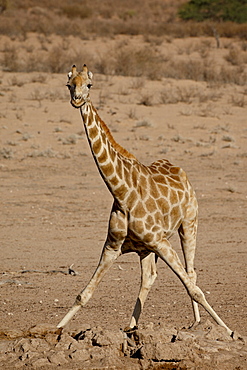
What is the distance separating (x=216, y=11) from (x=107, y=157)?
4485cm

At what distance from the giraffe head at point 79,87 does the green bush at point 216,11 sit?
4320 cm

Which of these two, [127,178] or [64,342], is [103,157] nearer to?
[127,178]

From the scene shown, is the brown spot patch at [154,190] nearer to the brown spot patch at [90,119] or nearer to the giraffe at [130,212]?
the giraffe at [130,212]

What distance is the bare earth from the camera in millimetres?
5402

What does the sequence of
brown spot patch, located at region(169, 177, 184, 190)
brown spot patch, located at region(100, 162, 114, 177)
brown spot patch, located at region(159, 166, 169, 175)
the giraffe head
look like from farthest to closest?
brown spot patch, located at region(159, 166, 169, 175) < brown spot patch, located at region(169, 177, 184, 190) < brown spot patch, located at region(100, 162, 114, 177) < the giraffe head

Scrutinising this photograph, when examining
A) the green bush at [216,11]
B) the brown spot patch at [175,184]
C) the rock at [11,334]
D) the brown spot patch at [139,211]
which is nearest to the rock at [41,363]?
the rock at [11,334]

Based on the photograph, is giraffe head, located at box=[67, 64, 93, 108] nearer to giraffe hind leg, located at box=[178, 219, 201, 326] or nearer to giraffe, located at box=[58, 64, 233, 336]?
giraffe, located at box=[58, 64, 233, 336]

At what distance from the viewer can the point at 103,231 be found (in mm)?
10453

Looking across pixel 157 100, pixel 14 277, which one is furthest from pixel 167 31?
pixel 14 277

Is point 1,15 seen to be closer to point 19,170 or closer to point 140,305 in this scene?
point 19,170

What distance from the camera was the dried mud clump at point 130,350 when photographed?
5223 mm

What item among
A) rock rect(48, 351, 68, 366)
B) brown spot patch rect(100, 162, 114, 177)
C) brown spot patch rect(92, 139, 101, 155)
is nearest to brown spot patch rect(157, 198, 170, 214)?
brown spot patch rect(100, 162, 114, 177)

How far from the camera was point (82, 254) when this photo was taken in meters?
9.25

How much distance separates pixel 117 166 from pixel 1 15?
4105cm
